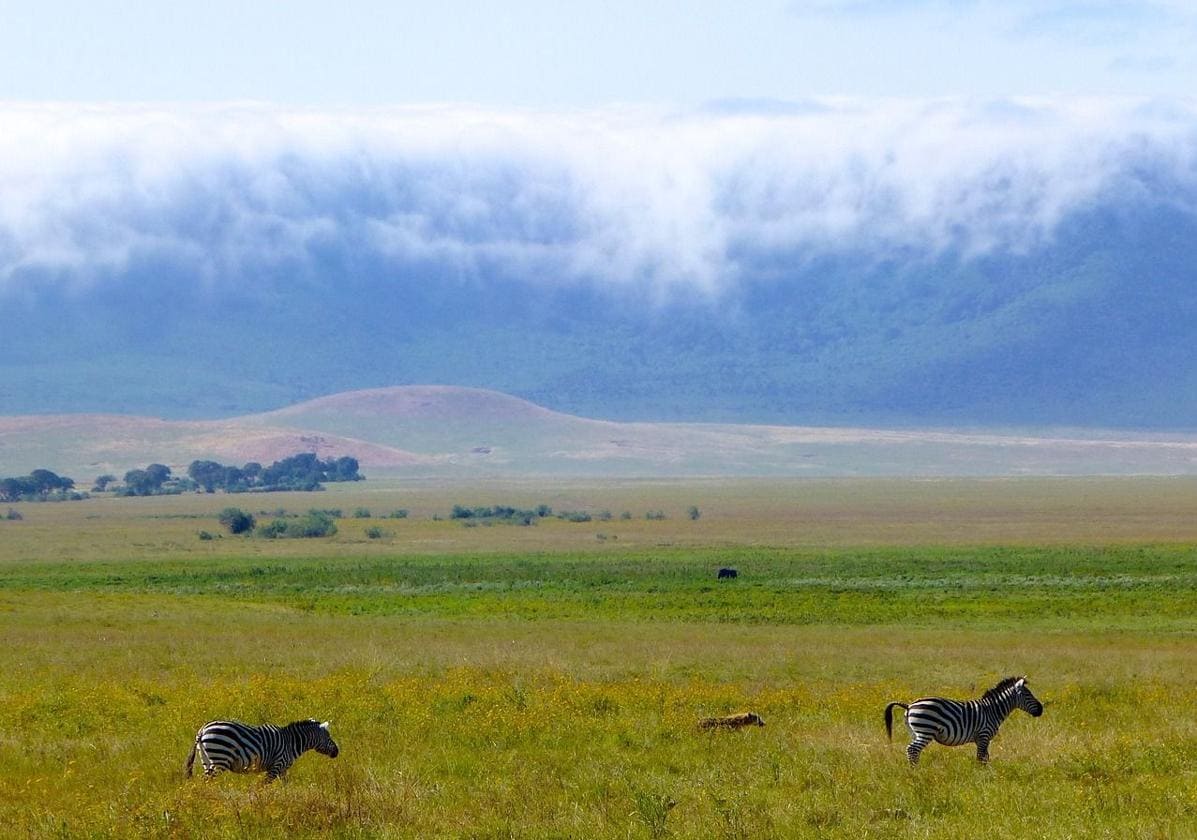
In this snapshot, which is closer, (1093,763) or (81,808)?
(81,808)

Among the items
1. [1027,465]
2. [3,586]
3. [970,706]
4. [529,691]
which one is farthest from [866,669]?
[1027,465]

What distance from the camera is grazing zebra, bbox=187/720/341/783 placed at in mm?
15188

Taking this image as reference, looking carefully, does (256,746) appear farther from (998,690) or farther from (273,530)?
(273,530)

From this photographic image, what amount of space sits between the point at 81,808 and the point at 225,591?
37304 mm

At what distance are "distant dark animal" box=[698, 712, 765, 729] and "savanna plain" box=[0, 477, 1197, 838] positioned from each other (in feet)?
0.65

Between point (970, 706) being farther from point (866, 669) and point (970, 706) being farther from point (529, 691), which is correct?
point (866, 669)

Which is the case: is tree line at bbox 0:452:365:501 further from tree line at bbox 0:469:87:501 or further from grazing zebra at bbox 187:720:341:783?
grazing zebra at bbox 187:720:341:783

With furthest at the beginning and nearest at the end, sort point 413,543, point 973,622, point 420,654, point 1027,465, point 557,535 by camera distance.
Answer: point 1027,465 < point 557,535 < point 413,543 < point 973,622 < point 420,654

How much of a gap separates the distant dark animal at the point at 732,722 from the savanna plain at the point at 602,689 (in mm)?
197

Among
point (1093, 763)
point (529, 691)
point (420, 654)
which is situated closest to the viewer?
point (1093, 763)

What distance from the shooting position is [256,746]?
15398 mm

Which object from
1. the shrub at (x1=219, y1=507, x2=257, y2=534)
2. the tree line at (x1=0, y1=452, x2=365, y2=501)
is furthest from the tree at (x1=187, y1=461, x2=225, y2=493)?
Result: the shrub at (x1=219, y1=507, x2=257, y2=534)

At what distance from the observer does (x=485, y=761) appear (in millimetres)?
16703

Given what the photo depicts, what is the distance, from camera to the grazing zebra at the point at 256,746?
15188 mm
